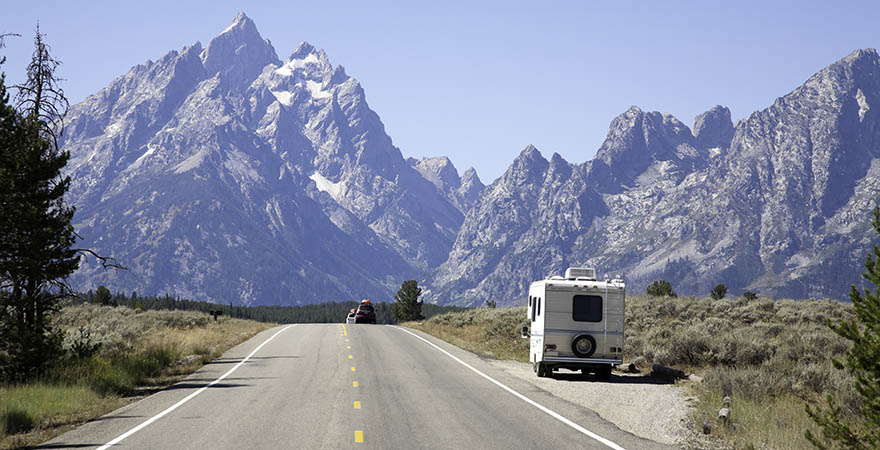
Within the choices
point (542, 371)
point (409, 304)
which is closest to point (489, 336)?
point (542, 371)

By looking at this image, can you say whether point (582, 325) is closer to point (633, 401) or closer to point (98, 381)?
point (633, 401)

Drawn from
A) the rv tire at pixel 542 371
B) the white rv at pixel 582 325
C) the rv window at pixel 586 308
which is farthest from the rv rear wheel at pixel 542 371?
the rv window at pixel 586 308

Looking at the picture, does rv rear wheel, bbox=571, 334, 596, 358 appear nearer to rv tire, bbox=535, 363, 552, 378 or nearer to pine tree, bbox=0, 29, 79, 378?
rv tire, bbox=535, 363, 552, 378

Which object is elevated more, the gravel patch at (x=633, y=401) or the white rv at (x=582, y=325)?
the white rv at (x=582, y=325)

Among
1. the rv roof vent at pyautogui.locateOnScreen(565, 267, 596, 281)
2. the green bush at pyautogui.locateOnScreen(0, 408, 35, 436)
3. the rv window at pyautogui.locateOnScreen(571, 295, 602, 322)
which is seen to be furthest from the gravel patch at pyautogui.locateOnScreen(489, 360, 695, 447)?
the green bush at pyautogui.locateOnScreen(0, 408, 35, 436)

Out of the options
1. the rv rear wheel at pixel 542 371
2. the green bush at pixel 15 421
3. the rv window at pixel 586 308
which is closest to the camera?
the green bush at pixel 15 421

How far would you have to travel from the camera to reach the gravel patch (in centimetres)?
1458

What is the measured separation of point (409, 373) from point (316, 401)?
23.0 feet

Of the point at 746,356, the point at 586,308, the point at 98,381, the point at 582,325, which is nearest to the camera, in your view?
the point at 98,381

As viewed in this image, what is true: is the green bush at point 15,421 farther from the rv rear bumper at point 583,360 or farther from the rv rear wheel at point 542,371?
the rv rear wheel at point 542,371

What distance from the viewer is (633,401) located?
18.3m

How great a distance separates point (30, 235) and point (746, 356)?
1948cm

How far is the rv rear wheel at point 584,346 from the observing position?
22547 mm

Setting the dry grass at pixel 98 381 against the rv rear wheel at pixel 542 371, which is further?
the rv rear wheel at pixel 542 371
